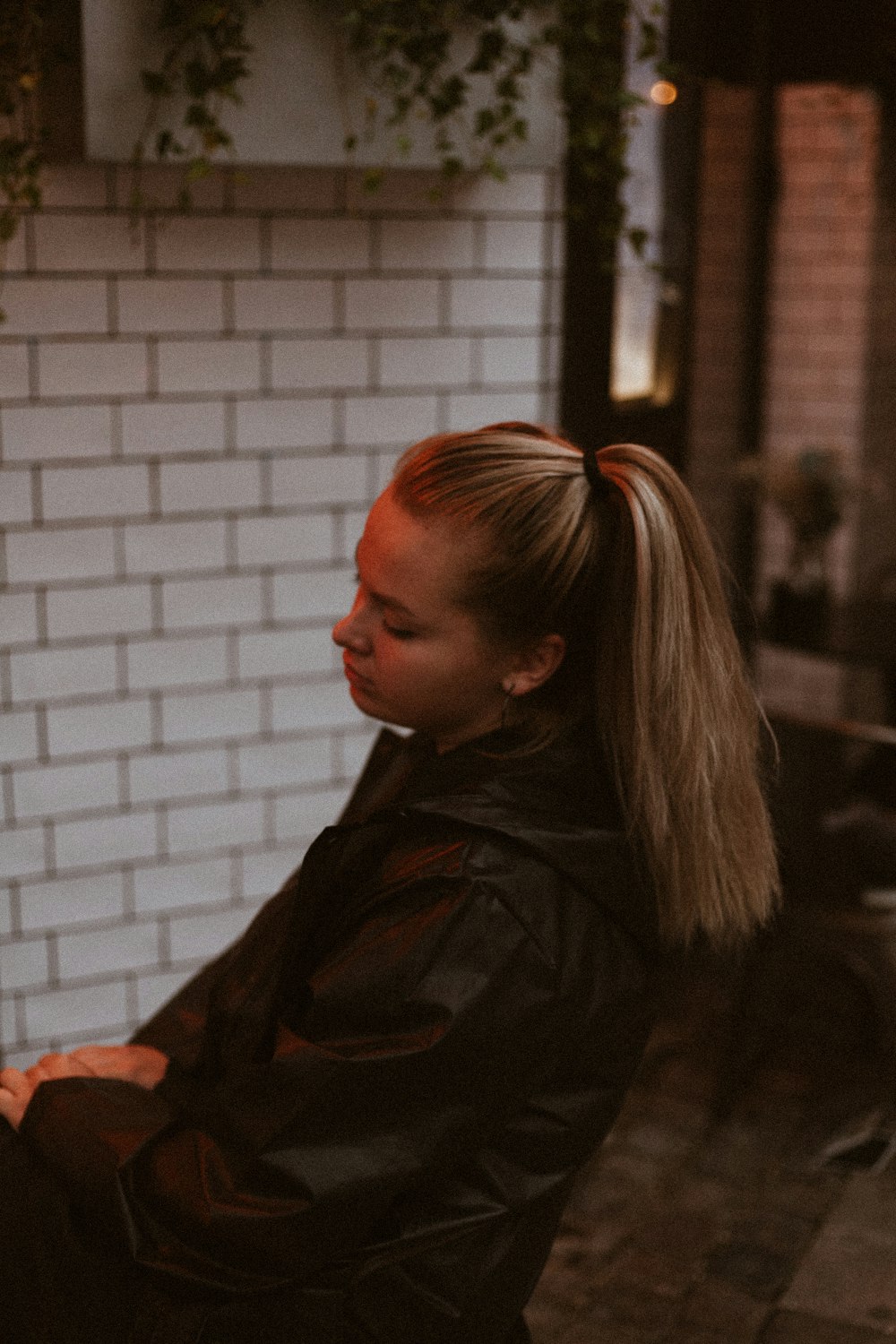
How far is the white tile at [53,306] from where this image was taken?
9.59 feet

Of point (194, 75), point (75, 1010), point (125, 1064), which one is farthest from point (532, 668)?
point (75, 1010)

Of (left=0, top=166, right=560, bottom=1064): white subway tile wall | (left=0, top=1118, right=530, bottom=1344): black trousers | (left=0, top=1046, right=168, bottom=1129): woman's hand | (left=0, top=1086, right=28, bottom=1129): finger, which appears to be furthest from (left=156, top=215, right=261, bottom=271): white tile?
(left=0, top=1118, right=530, bottom=1344): black trousers

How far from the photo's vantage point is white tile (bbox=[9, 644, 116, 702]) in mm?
3098

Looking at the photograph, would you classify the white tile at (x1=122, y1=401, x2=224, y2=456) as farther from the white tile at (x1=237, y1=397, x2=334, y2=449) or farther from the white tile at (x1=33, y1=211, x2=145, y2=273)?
the white tile at (x1=33, y1=211, x2=145, y2=273)

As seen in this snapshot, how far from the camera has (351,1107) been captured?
148 centimetres

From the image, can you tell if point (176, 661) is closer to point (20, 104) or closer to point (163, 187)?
point (163, 187)

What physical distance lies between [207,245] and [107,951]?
1.46m

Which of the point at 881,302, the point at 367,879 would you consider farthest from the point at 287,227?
the point at 881,302

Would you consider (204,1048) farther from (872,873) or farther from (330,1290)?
(872,873)

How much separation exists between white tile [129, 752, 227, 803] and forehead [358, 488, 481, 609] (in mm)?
1701

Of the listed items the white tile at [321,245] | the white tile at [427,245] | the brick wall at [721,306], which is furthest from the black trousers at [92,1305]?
the brick wall at [721,306]

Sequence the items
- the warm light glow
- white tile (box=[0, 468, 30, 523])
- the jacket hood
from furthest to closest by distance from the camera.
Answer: the warm light glow → white tile (box=[0, 468, 30, 523]) → the jacket hood

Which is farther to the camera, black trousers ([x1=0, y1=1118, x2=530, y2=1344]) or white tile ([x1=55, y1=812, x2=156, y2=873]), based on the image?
white tile ([x1=55, y1=812, x2=156, y2=873])

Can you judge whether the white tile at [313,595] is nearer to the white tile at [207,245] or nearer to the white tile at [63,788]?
the white tile at [63,788]
